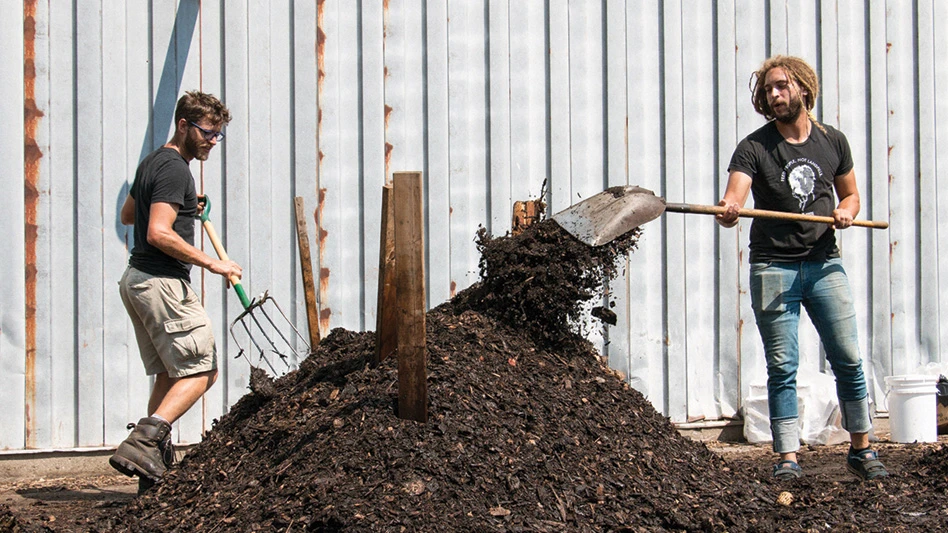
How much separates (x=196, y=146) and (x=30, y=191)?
1.38m

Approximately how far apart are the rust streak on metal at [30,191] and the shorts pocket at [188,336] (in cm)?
Answer: 140

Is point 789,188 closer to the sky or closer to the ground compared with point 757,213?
closer to the sky

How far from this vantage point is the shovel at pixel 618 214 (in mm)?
4172

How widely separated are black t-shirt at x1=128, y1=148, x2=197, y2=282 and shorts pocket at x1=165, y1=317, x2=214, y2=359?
0.22 metres

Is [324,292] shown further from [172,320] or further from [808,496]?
[808,496]

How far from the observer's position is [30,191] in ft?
16.7

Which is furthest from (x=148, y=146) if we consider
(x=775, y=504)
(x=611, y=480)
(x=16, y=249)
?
(x=775, y=504)

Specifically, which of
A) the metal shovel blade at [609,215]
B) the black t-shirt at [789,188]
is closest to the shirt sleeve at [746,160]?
the black t-shirt at [789,188]

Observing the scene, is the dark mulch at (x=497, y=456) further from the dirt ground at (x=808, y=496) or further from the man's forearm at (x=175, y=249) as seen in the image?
the man's forearm at (x=175, y=249)

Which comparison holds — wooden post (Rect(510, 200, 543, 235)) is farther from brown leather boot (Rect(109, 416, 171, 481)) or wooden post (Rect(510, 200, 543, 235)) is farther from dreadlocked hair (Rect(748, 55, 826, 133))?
brown leather boot (Rect(109, 416, 171, 481))

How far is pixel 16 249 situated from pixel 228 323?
117 centimetres

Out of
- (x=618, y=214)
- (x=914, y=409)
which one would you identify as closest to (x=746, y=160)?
(x=618, y=214)

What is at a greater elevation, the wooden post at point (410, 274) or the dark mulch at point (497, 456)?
the wooden post at point (410, 274)

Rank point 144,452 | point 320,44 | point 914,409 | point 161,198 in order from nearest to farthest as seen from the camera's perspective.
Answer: point 144,452, point 161,198, point 320,44, point 914,409
